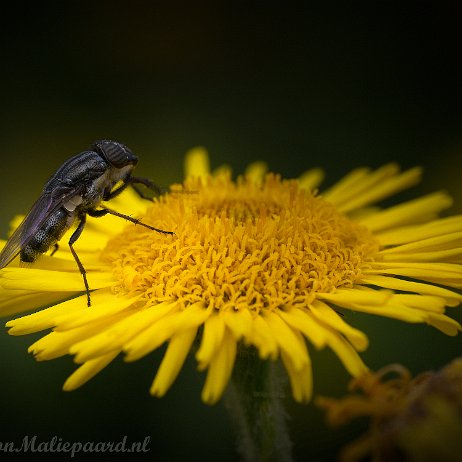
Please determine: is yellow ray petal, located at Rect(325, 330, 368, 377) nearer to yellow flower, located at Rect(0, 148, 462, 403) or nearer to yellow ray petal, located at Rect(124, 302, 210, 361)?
yellow flower, located at Rect(0, 148, 462, 403)

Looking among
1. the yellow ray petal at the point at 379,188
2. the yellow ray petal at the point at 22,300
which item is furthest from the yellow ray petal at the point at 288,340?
the yellow ray petal at the point at 379,188

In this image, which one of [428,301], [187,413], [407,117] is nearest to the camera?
[428,301]

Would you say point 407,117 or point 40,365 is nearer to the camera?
point 40,365

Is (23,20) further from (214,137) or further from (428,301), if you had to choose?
(428,301)

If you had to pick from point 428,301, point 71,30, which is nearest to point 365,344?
point 428,301

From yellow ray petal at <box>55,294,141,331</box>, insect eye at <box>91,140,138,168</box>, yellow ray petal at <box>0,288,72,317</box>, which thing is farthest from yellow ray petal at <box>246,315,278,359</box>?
insect eye at <box>91,140,138,168</box>

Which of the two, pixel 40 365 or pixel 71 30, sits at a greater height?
pixel 71 30

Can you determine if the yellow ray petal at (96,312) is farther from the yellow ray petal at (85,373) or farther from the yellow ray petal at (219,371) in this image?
the yellow ray petal at (219,371)
